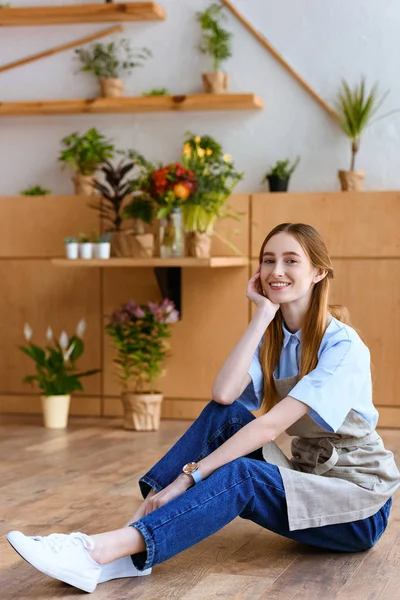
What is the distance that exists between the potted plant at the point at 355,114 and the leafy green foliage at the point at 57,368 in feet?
5.50

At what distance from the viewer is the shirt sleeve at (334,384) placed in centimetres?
225

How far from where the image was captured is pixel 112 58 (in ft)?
17.5

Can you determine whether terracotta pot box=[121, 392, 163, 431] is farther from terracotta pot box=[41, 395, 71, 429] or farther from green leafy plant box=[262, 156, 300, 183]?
green leafy plant box=[262, 156, 300, 183]

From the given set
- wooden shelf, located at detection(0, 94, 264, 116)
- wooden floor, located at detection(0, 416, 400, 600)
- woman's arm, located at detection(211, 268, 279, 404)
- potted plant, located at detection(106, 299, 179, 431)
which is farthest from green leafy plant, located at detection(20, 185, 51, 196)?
woman's arm, located at detection(211, 268, 279, 404)

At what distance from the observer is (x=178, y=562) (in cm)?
244

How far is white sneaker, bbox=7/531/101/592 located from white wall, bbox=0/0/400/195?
11.0ft

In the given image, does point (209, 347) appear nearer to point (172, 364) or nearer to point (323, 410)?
point (172, 364)

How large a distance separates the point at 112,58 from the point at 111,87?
0.20 metres

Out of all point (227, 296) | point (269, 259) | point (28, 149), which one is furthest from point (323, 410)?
point (28, 149)

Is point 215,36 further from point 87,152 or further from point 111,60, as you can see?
point 87,152

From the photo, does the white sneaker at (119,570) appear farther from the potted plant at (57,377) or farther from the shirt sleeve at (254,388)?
the potted plant at (57,377)

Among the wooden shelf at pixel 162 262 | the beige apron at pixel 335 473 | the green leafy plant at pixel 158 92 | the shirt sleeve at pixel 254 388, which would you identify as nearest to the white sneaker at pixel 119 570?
the beige apron at pixel 335 473

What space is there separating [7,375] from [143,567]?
11.1 feet

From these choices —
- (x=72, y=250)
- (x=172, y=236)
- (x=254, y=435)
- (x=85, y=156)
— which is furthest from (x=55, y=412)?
(x=254, y=435)
